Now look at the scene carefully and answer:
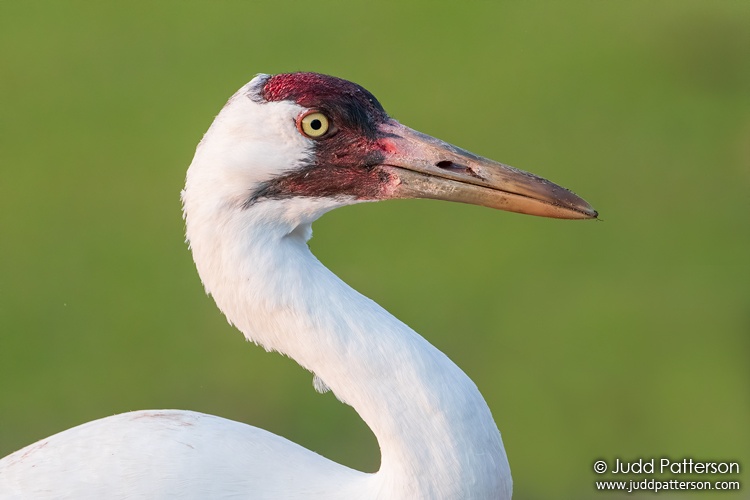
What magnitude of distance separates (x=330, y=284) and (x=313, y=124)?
1.50 feet

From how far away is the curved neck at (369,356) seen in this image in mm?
2949

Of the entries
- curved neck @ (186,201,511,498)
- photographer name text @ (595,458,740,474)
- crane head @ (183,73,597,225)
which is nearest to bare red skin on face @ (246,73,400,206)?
crane head @ (183,73,597,225)

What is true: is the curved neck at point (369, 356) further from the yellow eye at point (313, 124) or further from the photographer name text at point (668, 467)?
the photographer name text at point (668, 467)

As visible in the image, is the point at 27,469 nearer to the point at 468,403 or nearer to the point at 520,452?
the point at 468,403

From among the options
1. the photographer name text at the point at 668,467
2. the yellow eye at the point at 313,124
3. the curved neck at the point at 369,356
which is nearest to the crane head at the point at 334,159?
the yellow eye at the point at 313,124

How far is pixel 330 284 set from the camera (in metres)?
3.02

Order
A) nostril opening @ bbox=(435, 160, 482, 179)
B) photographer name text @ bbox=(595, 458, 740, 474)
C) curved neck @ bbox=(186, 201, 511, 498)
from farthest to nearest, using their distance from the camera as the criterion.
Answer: photographer name text @ bbox=(595, 458, 740, 474), nostril opening @ bbox=(435, 160, 482, 179), curved neck @ bbox=(186, 201, 511, 498)

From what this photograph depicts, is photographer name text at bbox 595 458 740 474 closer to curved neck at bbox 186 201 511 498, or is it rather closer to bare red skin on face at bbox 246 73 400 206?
curved neck at bbox 186 201 511 498

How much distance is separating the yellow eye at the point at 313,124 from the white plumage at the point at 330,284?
0.02 m

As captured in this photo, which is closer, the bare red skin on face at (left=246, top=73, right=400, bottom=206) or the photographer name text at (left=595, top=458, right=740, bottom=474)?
the bare red skin on face at (left=246, top=73, right=400, bottom=206)

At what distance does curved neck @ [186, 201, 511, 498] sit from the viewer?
295cm

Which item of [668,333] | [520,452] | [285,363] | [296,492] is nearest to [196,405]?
[285,363]

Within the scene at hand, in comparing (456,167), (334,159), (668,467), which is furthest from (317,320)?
(668,467)

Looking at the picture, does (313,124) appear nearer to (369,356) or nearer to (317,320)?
(317,320)
